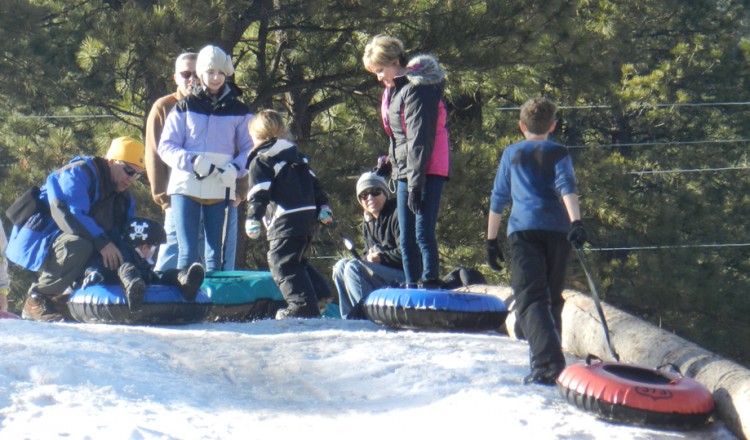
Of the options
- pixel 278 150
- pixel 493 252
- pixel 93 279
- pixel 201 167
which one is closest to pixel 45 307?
pixel 93 279

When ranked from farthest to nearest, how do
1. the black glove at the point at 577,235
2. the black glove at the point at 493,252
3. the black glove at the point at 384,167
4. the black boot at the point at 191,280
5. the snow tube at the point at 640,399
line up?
the black glove at the point at 384,167 → the black boot at the point at 191,280 → the black glove at the point at 493,252 → the black glove at the point at 577,235 → the snow tube at the point at 640,399

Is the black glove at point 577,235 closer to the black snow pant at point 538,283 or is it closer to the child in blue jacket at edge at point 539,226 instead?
the child in blue jacket at edge at point 539,226

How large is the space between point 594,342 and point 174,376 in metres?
2.35

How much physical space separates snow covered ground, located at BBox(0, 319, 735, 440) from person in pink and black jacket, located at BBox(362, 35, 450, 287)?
757 millimetres

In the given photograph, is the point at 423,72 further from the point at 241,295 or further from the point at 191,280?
the point at 241,295

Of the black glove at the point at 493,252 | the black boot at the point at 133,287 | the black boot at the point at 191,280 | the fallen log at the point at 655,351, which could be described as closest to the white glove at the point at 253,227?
the black boot at the point at 191,280

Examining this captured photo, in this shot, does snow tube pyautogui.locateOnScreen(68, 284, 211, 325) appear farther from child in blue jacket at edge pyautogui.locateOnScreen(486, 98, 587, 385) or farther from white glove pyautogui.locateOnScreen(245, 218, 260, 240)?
child in blue jacket at edge pyautogui.locateOnScreen(486, 98, 587, 385)

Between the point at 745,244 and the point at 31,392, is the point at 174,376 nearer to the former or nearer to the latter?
the point at 31,392

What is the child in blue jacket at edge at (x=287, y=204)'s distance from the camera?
762 centimetres

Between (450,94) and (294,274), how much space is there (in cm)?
672

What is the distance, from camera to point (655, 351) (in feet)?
19.5

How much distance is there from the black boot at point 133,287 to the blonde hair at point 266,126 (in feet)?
3.89

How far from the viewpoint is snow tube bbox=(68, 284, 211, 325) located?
734 centimetres

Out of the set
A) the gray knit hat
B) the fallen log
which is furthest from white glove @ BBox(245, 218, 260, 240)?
the fallen log
